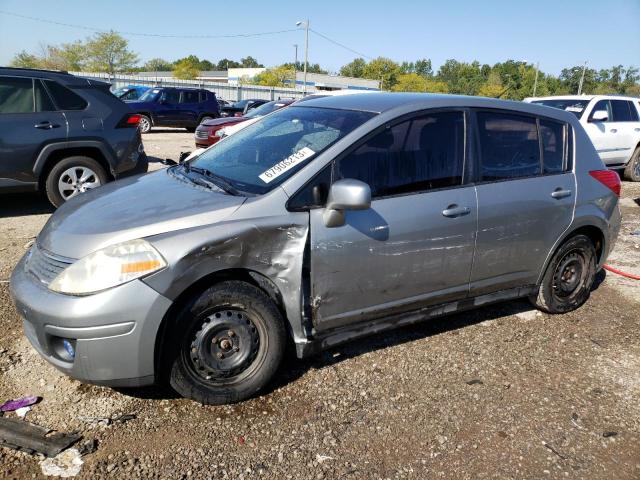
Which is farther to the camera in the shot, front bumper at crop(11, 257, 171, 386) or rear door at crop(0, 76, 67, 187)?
rear door at crop(0, 76, 67, 187)

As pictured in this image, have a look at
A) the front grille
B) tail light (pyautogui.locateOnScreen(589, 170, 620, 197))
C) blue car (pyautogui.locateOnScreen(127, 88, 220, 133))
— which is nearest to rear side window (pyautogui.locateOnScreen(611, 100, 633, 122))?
tail light (pyautogui.locateOnScreen(589, 170, 620, 197))

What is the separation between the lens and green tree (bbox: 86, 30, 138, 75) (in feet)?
187

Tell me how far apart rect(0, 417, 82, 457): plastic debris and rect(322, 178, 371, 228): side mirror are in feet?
5.96

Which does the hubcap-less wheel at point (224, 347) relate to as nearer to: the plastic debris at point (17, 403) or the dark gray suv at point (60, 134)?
the plastic debris at point (17, 403)

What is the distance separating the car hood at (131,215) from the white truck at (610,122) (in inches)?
392

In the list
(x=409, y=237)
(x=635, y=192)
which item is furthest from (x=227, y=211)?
(x=635, y=192)

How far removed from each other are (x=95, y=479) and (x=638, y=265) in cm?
618

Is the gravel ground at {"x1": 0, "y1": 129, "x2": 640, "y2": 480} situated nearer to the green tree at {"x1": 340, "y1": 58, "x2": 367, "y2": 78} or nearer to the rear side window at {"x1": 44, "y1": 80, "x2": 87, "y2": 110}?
the rear side window at {"x1": 44, "y1": 80, "x2": 87, "y2": 110}

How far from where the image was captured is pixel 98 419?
274 cm

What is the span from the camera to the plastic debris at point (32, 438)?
2482 mm

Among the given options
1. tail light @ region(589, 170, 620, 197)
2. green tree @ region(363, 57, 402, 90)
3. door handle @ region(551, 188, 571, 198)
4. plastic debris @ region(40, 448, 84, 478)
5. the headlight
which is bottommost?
plastic debris @ region(40, 448, 84, 478)

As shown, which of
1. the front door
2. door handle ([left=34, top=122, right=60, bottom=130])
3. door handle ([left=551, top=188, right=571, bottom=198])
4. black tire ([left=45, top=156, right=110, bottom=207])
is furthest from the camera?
black tire ([left=45, top=156, right=110, bottom=207])

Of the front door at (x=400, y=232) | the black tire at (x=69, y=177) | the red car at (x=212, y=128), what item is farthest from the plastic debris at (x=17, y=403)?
the red car at (x=212, y=128)

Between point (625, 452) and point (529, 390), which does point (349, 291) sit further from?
point (625, 452)
